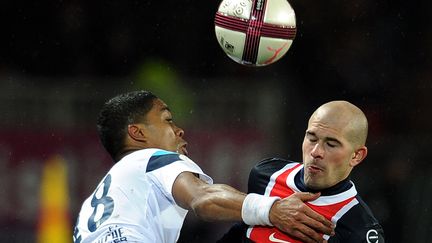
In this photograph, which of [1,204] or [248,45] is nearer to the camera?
[248,45]

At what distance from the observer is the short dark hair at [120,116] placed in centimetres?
473

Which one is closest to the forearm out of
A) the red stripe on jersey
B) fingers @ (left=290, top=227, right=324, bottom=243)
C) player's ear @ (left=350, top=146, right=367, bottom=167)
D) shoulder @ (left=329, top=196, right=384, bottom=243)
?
fingers @ (left=290, top=227, right=324, bottom=243)

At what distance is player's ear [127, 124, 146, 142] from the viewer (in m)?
4.69

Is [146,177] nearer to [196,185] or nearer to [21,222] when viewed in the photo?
[196,185]

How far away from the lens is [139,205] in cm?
427

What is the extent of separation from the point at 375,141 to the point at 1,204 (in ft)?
11.3

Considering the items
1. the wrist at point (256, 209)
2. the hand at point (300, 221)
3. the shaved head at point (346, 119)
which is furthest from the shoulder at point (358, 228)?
the wrist at point (256, 209)

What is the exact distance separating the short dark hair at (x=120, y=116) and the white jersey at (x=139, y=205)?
0.37m

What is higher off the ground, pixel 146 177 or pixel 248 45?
pixel 248 45

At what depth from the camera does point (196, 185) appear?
403cm

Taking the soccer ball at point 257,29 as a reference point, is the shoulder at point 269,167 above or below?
below

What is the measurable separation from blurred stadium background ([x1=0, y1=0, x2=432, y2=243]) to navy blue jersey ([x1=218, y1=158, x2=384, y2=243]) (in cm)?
294

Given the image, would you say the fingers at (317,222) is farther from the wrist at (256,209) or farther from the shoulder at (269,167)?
the shoulder at (269,167)

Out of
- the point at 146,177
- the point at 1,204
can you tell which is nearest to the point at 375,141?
the point at 1,204
